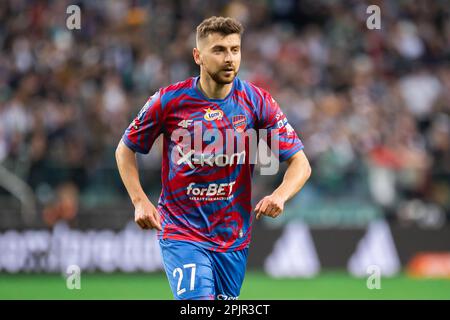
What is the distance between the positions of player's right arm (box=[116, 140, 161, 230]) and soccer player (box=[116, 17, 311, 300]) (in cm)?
1

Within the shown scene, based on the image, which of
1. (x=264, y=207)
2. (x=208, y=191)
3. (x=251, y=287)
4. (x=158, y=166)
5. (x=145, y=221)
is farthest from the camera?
(x=158, y=166)

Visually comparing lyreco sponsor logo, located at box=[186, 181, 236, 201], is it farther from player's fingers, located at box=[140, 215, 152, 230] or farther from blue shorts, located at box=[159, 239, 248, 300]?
player's fingers, located at box=[140, 215, 152, 230]

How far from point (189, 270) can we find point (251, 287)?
7244 millimetres

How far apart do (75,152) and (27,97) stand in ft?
5.15

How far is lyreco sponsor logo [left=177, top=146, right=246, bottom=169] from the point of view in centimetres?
711

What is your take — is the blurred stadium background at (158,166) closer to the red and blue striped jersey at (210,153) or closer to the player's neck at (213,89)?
the red and blue striped jersey at (210,153)

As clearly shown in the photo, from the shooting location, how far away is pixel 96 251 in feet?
49.2

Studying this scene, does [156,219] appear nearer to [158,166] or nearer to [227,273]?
[227,273]

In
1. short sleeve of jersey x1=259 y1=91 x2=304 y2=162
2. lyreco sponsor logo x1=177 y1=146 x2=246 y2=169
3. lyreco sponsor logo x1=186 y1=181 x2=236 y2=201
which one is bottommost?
lyreco sponsor logo x1=186 y1=181 x2=236 y2=201

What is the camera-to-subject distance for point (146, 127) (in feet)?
23.8

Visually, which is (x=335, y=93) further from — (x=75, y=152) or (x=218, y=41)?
(x=218, y=41)

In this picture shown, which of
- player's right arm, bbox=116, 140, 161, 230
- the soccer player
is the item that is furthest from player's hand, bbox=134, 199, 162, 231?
the soccer player

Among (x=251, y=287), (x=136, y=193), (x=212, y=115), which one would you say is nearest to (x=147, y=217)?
(x=136, y=193)
